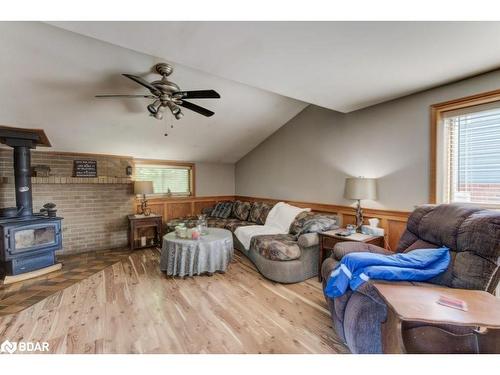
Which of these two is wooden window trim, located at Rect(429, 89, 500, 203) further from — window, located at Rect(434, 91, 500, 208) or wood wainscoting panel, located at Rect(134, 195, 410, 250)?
wood wainscoting panel, located at Rect(134, 195, 410, 250)

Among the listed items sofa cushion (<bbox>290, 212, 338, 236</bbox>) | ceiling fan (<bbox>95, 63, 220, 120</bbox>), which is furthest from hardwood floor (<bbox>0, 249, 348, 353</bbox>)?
ceiling fan (<bbox>95, 63, 220, 120</bbox>)

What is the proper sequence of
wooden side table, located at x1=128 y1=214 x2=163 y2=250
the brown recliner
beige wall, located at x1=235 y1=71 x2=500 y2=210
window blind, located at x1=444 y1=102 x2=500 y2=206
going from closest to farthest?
the brown recliner → window blind, located at x1=444 y1=102 x2=500 y2=206 → beige wall, located at x1=235 y1=71 x2=500 y2=210 → wooden side table, located at x1=128 y1=214 x2=163 y2=250

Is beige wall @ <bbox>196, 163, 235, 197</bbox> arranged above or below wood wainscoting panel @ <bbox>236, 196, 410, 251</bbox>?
above

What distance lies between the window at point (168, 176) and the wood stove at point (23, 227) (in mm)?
1685

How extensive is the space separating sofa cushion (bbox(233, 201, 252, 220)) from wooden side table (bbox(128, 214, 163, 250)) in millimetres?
1583

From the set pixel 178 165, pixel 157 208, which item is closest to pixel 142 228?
pixel 157 208

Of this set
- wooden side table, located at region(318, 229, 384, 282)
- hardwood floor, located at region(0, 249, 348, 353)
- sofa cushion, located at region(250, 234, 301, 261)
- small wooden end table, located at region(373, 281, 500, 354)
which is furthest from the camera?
sofa cushion, located at region(250, 234, 301, 261)

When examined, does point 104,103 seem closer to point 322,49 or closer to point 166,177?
point 166,177

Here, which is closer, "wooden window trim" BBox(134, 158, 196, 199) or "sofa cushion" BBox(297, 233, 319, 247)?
"sofa cushion" BBox(297, 233, 319, 247)

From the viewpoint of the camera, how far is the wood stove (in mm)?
2959

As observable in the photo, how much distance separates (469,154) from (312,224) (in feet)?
6.01

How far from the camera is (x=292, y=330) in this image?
198 cm
